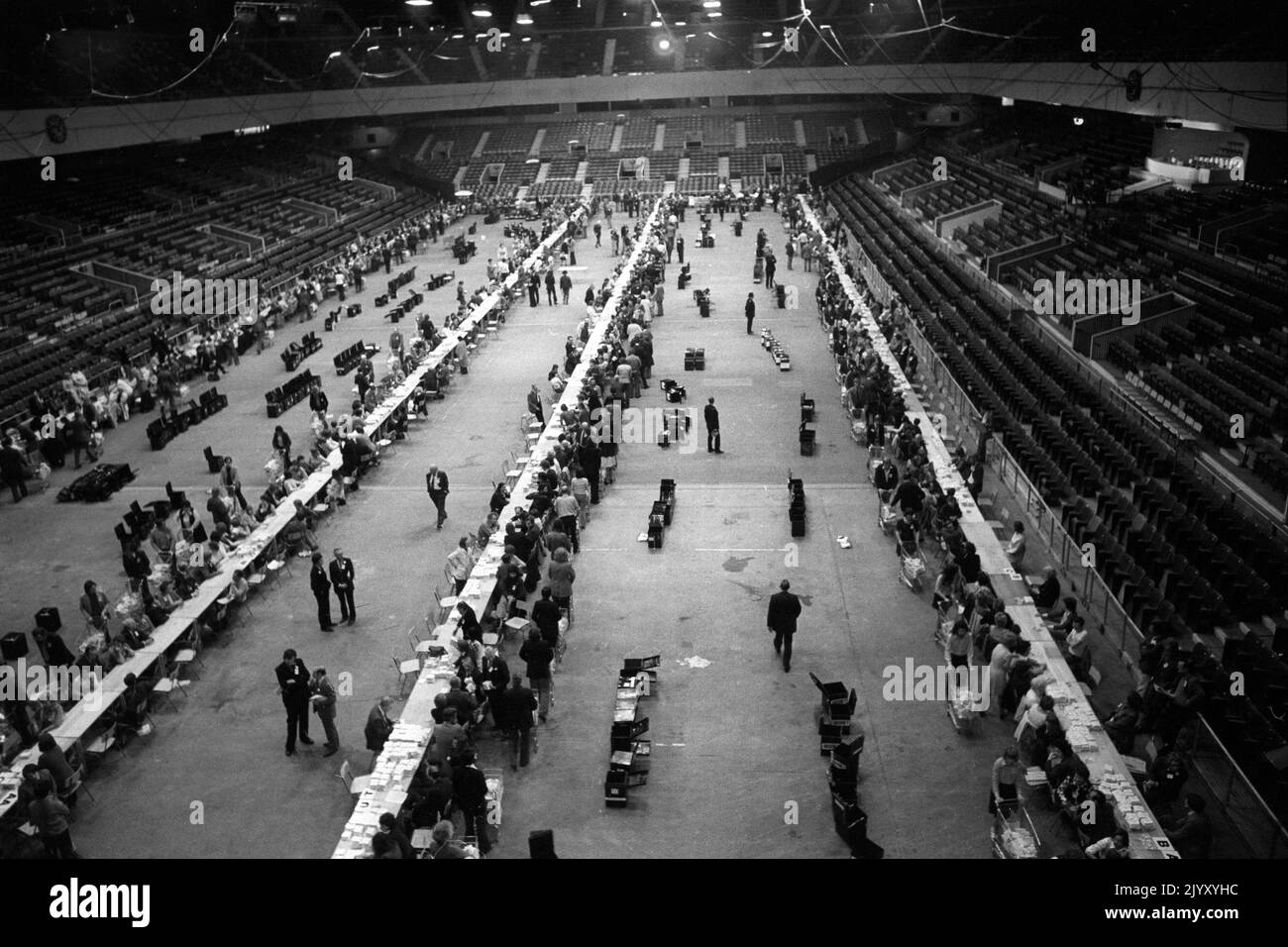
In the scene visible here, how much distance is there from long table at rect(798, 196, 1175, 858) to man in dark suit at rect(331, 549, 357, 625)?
8.84 metres

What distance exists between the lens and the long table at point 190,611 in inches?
430

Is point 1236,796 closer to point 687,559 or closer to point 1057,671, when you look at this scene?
point 1057,671

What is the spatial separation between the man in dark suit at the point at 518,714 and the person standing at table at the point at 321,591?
3987mm

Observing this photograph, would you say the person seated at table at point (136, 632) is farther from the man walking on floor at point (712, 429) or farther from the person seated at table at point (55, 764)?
the man walking on floor at point (712, 429)

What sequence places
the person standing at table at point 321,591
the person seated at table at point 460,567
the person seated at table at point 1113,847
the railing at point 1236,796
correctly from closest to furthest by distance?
the person seated at table at point 1113,847
the railing at point 1236,796
the person standing at table at point 321,591
the person seated at table at point 460,567

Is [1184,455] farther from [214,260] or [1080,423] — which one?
[214,260]

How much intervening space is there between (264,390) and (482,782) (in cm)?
2008

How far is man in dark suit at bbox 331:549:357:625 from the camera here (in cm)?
1405

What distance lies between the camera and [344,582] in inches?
555

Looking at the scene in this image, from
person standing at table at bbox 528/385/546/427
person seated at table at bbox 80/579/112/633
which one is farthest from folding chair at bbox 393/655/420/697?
person standing at table at bbox 528/385/546/427

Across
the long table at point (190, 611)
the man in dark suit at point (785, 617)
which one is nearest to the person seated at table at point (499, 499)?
the long table at point (190, 611)

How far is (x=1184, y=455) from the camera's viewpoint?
1800cm
